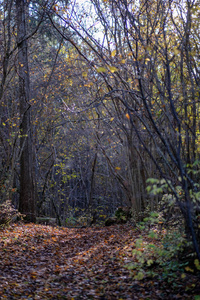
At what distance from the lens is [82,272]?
5461 millimetres

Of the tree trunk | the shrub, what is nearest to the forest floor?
the shrub

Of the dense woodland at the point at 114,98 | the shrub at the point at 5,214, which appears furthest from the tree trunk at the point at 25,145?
the shrub at the point at 5,214

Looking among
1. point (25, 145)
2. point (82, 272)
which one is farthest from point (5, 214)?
point (82, 272)

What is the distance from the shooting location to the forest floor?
4.17 metres

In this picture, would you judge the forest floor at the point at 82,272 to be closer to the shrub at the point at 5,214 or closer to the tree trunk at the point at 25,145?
the shrub at the point at 5,214

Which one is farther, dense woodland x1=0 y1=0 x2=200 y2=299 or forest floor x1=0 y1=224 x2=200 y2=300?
dense woodland x1=0 y1=0 x2=200 y2=299

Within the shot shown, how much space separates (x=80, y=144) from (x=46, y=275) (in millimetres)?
10864

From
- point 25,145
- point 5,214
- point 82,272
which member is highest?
point 25,145

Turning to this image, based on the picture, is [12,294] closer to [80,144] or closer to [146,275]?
[146,275]

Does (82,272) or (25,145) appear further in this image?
(25,145)

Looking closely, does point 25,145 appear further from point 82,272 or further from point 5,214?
point 82,272

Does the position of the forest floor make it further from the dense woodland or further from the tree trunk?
the tree trunk

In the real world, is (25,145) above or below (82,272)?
above

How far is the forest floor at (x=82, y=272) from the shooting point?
4.17 m
